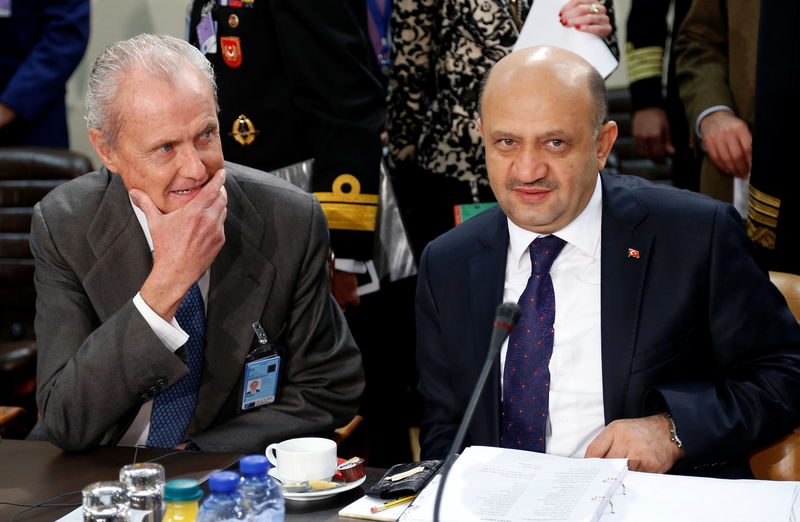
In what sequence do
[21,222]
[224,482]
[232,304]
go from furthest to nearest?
[21,222] < [232,304] < [224,482]

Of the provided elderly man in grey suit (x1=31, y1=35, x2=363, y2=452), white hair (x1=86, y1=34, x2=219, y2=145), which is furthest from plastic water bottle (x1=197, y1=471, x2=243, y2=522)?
white hair (x1=86, y1=34, x2=219, y2=145)

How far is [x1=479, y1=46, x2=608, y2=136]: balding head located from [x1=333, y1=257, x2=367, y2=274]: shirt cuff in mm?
873

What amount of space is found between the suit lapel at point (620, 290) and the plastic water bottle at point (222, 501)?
2.77 feet

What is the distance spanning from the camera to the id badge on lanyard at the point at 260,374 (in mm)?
2143

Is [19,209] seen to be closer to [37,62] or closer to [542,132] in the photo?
[37,62]

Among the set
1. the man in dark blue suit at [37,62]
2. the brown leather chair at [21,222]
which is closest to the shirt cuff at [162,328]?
the brown leather chair at [21,222]

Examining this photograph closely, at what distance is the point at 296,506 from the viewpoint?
162 centimetres

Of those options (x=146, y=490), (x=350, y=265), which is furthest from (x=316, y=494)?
(x=350, y=265)

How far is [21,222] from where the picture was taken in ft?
11.8

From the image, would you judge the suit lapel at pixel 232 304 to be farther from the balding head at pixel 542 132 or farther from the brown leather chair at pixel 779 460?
the brown leather chair at pixel 779 460

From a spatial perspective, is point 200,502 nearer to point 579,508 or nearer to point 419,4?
point 579,508

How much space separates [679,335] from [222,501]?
1014 millimetres

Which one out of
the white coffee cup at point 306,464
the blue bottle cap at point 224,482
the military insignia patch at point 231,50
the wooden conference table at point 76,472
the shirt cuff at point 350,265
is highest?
the military insignia patch at point 231,50

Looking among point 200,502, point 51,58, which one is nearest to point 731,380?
point 200,502
